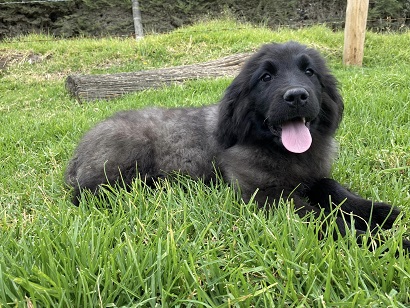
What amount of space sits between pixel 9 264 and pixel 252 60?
195cm

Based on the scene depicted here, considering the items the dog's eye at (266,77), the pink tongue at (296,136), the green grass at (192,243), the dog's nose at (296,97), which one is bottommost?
the green grass at (192,243)

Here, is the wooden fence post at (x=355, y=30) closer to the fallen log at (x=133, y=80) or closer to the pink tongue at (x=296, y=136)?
the fallen log at (x=133, y=80)

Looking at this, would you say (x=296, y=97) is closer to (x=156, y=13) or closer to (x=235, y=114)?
(x=235, y=114)

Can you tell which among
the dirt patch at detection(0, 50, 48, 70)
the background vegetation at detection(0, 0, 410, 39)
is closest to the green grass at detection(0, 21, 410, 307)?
the dirt patch at detection(0, 50, 48, 70)

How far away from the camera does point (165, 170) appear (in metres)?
2.98

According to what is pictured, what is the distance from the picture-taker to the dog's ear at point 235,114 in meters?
2.70

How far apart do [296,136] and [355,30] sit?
20.1 ft

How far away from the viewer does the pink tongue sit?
247 centimetres

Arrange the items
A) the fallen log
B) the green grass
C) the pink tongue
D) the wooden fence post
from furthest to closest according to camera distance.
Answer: the wooden fence post → the fallen log → the pink tongue → the green grass

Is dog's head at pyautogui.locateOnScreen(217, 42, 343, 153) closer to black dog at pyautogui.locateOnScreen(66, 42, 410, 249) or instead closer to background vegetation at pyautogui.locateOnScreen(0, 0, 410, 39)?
black dog at pyautogui.locateOnScreen(66, 42, 410, 249)

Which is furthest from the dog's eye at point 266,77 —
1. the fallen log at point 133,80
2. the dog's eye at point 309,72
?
the fallen log at point 133,80

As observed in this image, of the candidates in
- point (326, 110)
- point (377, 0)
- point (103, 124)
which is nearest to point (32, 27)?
point (377, 0)

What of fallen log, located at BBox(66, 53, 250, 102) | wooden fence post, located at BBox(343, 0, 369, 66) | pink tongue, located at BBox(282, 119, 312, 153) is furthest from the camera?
wooden fence post, located at BBox(343, 0, 369, 66)

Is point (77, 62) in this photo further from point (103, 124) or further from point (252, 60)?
point (252, 60)
